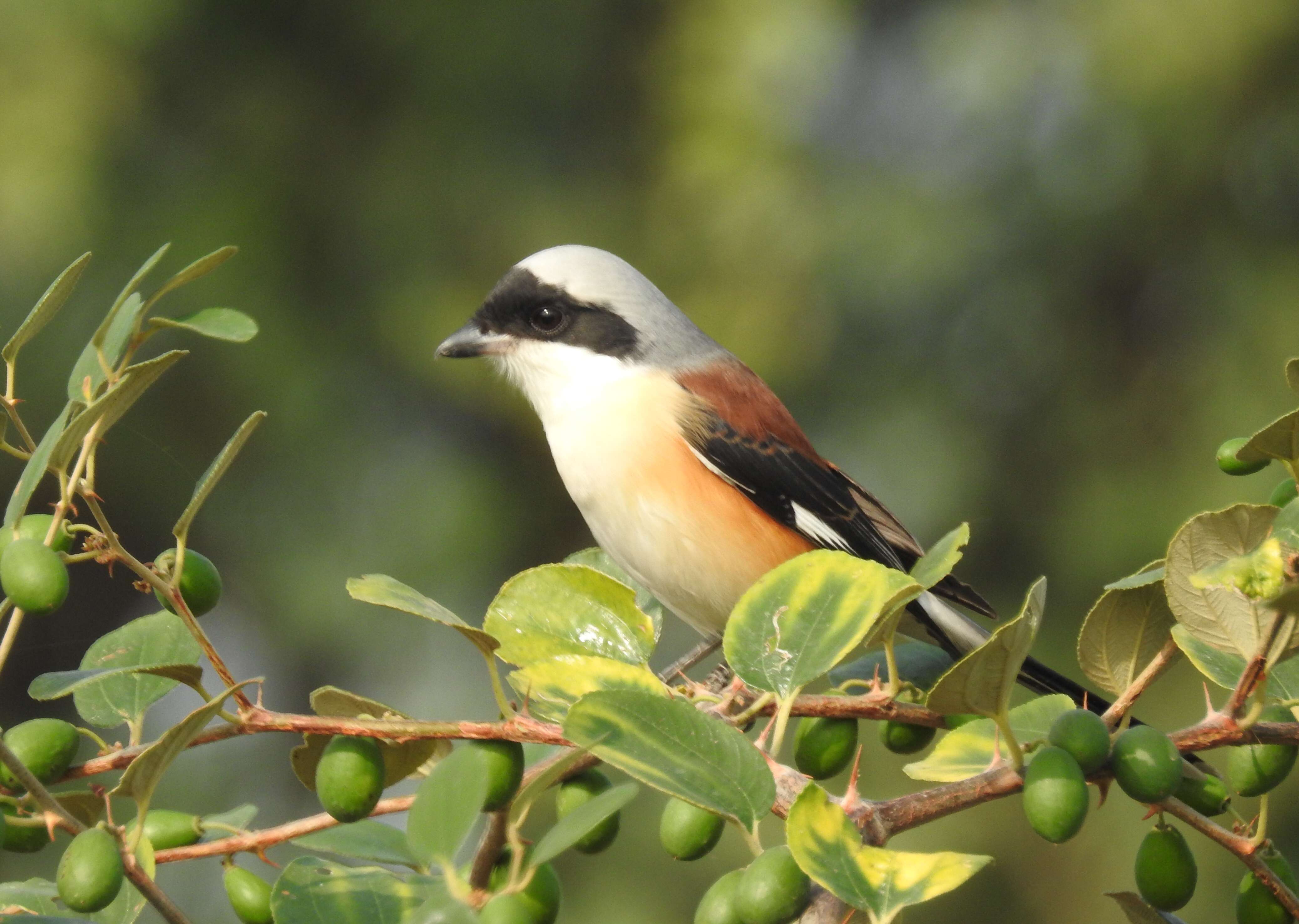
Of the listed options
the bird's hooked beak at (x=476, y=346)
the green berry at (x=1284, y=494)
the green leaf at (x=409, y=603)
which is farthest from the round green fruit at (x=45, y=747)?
the bird's hooked beak at (x=476, y=346)

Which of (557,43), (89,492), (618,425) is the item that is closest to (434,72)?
(557,43)

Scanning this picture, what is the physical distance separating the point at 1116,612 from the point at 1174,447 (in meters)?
2.87

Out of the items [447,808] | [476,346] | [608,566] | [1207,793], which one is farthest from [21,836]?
[476,346]

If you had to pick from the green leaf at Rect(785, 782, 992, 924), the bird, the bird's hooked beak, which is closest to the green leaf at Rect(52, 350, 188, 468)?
the green leaf at Rect(785, 782, 992, 924)

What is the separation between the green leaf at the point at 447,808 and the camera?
2.21 feet

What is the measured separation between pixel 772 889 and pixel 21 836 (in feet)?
1.74

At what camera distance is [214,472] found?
892 millimetres

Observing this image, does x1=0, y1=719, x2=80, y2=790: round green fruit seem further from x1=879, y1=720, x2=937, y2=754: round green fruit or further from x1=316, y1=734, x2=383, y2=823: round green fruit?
x1=879, y1=720, x2=937, y2=754: round green fruit

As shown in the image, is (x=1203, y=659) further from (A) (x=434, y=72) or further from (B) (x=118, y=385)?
(A) (x=434, y=72)

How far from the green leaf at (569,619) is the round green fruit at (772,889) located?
0.22 metres

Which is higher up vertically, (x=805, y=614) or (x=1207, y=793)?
(x=805, y=614)

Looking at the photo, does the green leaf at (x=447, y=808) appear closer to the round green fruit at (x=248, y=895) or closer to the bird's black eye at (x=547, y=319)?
the round green fruit at (x=248, y=895)

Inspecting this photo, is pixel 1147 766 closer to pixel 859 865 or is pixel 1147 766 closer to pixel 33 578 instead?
pixel 859 865

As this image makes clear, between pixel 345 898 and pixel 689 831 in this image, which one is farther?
pixel 689 831
